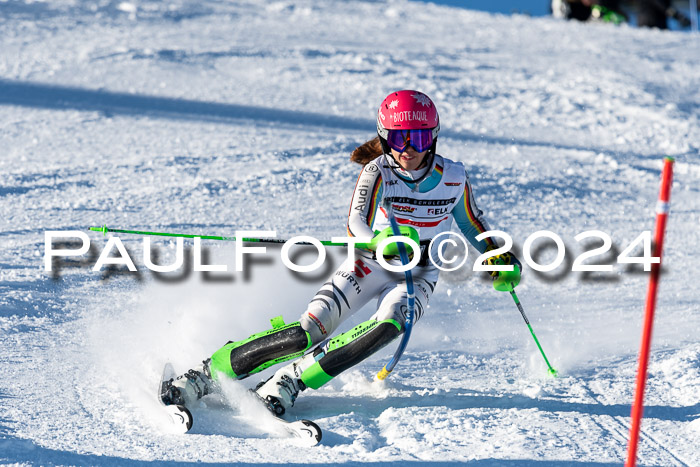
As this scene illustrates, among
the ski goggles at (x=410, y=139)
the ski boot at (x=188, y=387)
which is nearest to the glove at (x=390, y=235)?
the ski goggles at (x=410, y=139)

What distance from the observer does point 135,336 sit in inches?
182

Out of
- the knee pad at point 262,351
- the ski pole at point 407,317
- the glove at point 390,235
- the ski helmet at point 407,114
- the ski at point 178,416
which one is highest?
the ski helmet at point 407,114

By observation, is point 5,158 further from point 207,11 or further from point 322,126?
point 207,11

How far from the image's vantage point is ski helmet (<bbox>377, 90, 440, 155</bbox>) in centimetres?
383

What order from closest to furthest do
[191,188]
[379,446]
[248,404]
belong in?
[379,446]
[248,404]
[191,188]

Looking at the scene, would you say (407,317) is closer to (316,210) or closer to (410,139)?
(410,139)

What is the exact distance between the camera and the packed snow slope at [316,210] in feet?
12.0

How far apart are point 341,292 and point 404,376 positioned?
0.72 meters

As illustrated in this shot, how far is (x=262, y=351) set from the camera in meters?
3.75

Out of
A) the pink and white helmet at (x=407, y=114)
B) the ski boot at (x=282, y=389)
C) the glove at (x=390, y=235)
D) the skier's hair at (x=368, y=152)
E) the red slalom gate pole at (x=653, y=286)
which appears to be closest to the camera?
the red slalom gate pole at (x=653, y=286)

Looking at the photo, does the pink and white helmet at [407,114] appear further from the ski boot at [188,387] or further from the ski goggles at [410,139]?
the ski boot at [188,387]

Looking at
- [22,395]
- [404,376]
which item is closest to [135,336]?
[22,395]

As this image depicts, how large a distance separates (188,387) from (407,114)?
1.63m

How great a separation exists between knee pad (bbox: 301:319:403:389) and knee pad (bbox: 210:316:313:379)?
0.12 metres
